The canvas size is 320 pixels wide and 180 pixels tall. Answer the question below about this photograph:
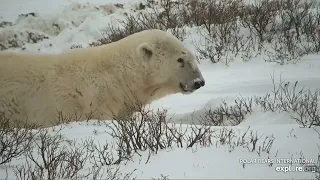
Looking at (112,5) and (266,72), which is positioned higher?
(112,5)

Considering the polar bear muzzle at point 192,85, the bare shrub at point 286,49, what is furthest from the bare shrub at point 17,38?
the polar bear muzzle at point 192,85

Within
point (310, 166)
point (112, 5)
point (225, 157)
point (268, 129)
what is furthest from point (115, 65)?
point (112, 5)

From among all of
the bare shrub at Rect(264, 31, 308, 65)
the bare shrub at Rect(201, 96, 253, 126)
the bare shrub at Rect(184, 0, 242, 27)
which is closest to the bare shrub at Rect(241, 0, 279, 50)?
the bare shrub at Rect(264, 31, 308, 65)

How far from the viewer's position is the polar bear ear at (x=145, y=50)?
486 cm

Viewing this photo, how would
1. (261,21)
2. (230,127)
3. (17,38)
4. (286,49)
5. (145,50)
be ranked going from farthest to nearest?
1. (17,38)
2. (261,21)
3. (286,49)
4. (145,50)
5. (230,127)

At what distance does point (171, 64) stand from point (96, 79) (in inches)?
39.4

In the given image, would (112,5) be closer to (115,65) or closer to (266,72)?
(266,72)

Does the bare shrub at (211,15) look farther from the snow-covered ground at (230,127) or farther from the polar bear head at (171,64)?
the polar bear head at (171,64)

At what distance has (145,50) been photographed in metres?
4.91

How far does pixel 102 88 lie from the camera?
4652 millimetres

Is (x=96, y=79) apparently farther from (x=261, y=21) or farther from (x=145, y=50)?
(x=261, y=21)

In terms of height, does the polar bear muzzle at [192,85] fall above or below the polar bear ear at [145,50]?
below

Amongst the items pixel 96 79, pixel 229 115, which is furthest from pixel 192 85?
pixel 96 79

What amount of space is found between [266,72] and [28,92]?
429cm
